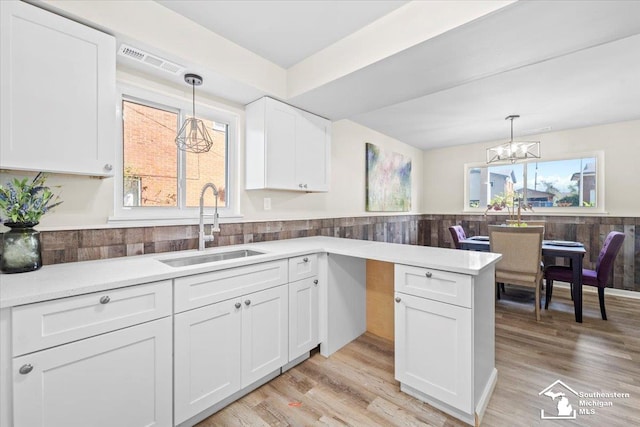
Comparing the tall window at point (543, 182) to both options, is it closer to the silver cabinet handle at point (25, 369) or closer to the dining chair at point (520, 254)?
the dining chair at point (520, 254)

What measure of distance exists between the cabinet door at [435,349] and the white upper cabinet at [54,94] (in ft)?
6.51

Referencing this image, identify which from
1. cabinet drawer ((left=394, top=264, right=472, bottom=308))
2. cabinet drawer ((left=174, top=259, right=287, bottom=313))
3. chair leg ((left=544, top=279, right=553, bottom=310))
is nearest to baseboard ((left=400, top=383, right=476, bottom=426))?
cabinet drawer ((left=394, top=264, right=472, bottom=308))

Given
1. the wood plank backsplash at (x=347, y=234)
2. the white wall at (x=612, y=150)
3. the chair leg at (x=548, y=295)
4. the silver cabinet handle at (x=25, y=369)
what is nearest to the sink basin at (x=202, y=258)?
the wood plank backsplash at (x=347, y=234)

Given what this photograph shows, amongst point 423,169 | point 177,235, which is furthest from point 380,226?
point 177,235

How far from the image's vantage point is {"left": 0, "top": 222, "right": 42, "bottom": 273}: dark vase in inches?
A: 52.2

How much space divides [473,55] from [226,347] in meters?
2.37

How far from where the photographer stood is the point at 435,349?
166cm

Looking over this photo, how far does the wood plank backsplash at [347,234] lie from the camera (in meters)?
1.70

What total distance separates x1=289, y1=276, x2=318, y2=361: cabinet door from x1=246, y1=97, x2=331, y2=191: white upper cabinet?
0.90m

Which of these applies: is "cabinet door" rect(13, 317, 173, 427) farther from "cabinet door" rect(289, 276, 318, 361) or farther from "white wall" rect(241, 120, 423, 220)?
"white wall" rect(241, 120, 423, 220)

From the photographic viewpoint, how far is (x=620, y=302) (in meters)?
3.56

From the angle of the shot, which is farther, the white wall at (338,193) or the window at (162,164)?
the white wall at (338,193)

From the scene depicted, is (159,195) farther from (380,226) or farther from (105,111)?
(380,226)

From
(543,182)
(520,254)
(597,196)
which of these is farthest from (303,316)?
(597,196)
